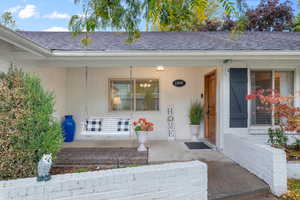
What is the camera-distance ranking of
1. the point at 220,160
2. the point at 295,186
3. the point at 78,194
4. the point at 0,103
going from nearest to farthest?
the point at 78,194 < the point at 0,103 < the point at 295,186 < the point at 220,160

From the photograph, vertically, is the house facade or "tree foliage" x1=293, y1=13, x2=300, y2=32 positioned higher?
"tree foliage" x1=293, y1=13, x2=300, y2=32

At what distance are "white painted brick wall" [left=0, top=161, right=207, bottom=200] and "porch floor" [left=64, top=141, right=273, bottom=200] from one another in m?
0.52

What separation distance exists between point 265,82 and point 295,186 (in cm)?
238

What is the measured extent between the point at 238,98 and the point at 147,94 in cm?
279

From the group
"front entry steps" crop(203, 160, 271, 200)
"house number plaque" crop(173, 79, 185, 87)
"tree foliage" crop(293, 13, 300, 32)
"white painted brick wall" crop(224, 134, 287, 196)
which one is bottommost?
"front entry steps" crop(203, 160, 271, 200)

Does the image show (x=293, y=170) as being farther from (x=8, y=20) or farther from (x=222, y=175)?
(x=8, y=20)

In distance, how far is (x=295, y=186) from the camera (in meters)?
2.90

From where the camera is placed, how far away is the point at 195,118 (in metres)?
5.68

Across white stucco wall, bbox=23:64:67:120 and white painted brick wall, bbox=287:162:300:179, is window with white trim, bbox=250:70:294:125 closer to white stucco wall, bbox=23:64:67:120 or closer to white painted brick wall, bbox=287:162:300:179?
white painted brick wall, bbox=287:162:300:179

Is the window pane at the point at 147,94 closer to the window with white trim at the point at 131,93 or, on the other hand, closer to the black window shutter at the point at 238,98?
the window with white trim at the point at 131,93

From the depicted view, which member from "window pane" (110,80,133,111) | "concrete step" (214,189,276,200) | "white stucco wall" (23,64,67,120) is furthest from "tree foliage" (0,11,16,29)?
"concrete step" (214,189,276,200)

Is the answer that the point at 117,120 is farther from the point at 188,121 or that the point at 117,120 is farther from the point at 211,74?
the point at 211,74

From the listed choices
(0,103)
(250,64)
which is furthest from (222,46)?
(0,103)

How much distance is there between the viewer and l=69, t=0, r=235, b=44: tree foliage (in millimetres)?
1966
